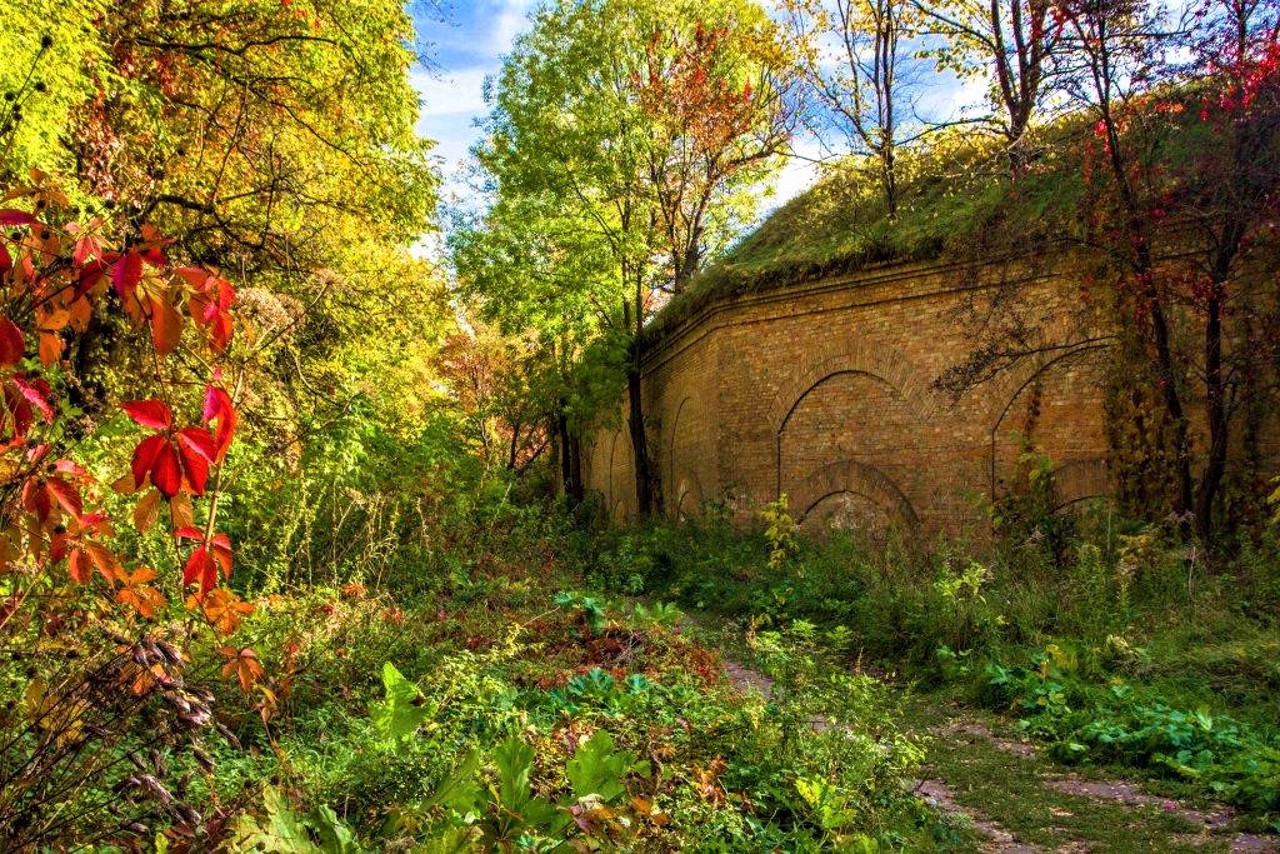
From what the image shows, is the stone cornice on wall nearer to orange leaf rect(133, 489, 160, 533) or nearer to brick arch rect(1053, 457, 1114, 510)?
brick arch rect(1053, 457, 1114, 510)

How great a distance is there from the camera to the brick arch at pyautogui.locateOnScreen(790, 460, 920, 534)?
12.5 m

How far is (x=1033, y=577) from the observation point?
9016mm

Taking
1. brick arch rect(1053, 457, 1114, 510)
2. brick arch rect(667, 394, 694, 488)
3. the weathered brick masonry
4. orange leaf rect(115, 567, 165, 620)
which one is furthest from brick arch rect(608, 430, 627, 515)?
orange leaf rect(115, 567, 165, 620)

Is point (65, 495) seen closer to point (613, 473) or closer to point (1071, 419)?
point (1071, 419)

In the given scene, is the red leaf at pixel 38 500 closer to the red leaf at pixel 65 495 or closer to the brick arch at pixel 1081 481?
the red leaf at pixel 65 495

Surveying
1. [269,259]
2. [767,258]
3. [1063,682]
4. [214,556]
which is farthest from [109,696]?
[767,258]

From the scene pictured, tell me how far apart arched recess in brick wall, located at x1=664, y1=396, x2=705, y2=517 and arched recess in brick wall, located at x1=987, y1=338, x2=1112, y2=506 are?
610cm

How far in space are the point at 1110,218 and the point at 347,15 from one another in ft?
28.2

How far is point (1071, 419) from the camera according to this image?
428 inches

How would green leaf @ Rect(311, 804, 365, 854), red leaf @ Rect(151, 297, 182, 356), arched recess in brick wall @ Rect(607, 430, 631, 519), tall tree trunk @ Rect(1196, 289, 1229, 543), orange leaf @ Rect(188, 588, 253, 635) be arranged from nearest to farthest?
1. red leaf @ Rect(151, 297, 182, 356)
2. green leaf @ Rect(311, 804, 365, 854)
3. orange leaf @ Rect(188, 588, 253, 635)
4. tall tree trunk @ Rect(1196, 289, 1229, 543)
5. arched recess in brick wall @ Rect(607, 430, 631, 519)

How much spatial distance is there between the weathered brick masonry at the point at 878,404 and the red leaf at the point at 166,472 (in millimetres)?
10883

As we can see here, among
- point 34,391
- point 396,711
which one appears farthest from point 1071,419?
point 34,391

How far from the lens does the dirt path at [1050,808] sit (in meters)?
4.15

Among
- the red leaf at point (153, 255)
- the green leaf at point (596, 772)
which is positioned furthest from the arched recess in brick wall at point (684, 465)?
the red leaf at point (153, 255)
